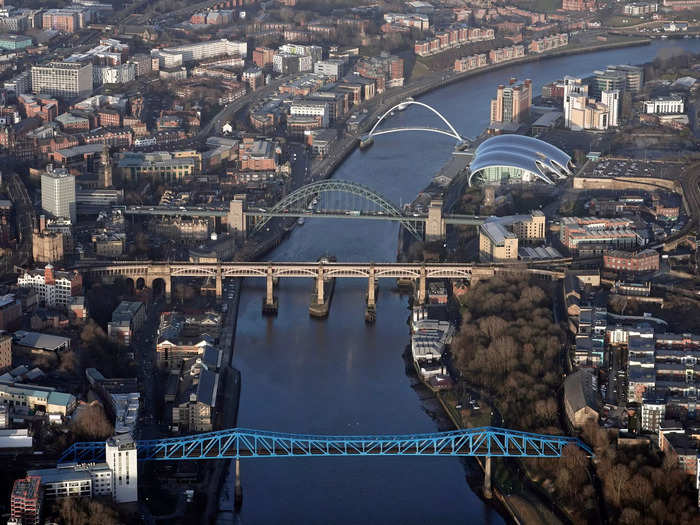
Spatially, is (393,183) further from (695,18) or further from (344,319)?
(695,18)

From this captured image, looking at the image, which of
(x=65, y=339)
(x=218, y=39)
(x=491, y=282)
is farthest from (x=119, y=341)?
(x=218, y=39)

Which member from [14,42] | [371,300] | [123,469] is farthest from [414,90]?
[123,469]

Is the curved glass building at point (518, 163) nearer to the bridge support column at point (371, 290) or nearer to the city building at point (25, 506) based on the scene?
the bridge support column at point (371, 290)

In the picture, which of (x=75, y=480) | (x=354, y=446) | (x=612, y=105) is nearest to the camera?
(x=75, y=480)

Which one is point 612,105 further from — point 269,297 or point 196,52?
point 269,297

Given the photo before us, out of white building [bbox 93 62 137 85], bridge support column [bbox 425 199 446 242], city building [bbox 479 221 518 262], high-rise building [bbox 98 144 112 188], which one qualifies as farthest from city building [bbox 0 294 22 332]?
white building [bbox 93 62 137 85]

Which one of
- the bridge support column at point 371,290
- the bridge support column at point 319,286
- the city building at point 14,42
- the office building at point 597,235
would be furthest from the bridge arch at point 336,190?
the city building at point 14,42

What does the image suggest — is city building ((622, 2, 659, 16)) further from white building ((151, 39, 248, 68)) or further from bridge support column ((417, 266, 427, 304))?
bridge support column ((417, 266, 427, 304))
